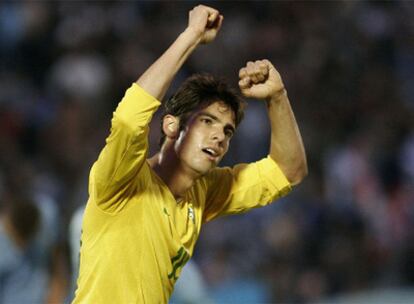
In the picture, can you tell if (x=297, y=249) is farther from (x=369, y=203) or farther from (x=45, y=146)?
(x=45, y=146)

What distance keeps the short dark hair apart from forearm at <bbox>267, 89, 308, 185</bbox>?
30 cm

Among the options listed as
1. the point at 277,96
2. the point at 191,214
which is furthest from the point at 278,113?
the point at 191,214

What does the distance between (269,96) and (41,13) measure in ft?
20.2

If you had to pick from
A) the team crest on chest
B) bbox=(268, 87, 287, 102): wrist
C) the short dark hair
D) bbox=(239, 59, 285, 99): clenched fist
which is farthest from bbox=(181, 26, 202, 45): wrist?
the team crest on chest

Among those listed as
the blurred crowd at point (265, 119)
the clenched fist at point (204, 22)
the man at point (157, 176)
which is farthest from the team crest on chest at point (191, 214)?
the blurred crowd at point (265, 119)

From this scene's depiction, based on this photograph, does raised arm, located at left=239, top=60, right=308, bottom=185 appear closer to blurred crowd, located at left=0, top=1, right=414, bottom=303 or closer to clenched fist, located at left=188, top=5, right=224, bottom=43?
clenched fist, located at left=188, top=5, right=224, bottom=43

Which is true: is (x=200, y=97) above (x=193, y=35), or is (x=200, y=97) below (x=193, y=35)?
below

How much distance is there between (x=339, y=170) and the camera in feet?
29.0

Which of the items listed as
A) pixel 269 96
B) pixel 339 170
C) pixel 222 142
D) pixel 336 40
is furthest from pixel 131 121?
pixel 336 40

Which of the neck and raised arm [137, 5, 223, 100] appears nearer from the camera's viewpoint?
raised arm [137, 5, 223, 100]

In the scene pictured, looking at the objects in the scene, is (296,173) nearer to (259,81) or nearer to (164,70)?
(259,81)

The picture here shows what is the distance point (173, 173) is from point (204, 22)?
1.93 ft

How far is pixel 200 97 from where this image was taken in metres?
3.91

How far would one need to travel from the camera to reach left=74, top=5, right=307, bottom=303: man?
3.53 metres
